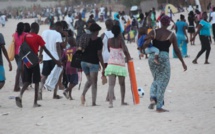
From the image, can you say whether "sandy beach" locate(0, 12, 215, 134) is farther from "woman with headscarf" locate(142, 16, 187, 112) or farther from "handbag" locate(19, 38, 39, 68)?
"handbag" locate(19, 38, 39, 68)

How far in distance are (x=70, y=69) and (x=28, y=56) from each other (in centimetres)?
174

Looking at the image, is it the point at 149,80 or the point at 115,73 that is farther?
the point at 149,80

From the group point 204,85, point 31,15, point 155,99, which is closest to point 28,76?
point 155,99

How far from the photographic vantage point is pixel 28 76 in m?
11.8

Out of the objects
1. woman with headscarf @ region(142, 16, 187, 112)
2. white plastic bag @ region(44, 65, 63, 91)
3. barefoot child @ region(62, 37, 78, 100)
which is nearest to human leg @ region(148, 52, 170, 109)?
woman with headscarf @ region(142, 16, 187, 112)

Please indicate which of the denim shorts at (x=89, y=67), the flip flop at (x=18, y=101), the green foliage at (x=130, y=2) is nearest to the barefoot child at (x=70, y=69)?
the denim shorts at (x=89, y=67)

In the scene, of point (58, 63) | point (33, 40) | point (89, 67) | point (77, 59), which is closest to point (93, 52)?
point (89, 67)

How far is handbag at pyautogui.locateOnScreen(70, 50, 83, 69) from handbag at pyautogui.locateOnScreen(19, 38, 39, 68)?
2.49 feet

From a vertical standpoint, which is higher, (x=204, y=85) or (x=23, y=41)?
(x=23, y=41)

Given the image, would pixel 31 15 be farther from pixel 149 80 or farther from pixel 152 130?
pixel 152 130

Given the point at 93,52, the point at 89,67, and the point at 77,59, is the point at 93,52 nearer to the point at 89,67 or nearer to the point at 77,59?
the point at 89,67

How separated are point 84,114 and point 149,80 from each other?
19.0ft

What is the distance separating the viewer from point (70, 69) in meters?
13.2

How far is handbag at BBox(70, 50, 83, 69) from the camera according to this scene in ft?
Result: 38.8
